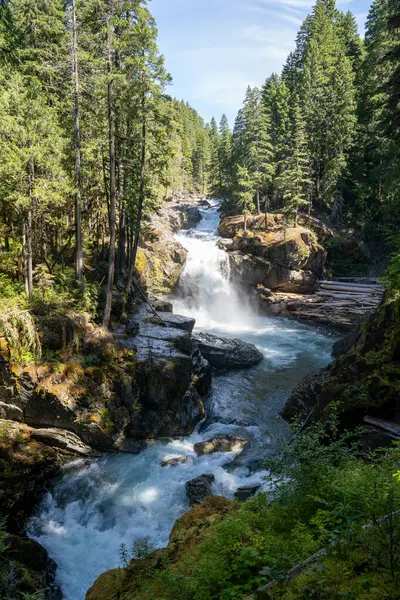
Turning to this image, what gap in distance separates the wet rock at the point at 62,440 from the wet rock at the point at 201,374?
5914 millimetres

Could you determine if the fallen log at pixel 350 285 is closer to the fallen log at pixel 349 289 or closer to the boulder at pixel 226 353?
the fallen log at pixel 349 289

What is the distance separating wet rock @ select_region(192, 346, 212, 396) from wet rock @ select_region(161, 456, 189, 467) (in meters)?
4.41

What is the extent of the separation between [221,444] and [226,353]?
297 inches

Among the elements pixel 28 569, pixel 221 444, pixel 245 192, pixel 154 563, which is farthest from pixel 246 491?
pixel 245 192

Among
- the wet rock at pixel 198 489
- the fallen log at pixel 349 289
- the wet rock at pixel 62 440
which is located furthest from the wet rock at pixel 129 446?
the fallen log at pixel 349 289

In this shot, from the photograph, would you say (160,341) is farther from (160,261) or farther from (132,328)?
(160,261)

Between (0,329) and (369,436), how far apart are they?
11325mm

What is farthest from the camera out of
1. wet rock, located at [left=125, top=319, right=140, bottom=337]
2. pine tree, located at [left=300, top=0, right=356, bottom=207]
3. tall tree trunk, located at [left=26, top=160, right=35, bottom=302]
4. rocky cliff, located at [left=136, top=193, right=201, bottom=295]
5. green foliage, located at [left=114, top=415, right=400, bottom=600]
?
pine tree, located at [left=300, top=0, right=356, bottom=207]

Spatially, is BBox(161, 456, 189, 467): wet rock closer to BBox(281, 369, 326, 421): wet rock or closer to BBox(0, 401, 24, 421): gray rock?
BBox(281, 369, 326, 421): wet rock

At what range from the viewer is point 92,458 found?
39.6 feet

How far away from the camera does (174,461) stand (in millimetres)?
12188

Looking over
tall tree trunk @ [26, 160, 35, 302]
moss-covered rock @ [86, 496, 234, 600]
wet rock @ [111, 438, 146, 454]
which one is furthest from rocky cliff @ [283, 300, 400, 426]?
tall tree trunk @ [26, 160, 35, 302]

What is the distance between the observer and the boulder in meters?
20.1

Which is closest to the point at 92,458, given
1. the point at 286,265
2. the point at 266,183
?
the point at 286,265
